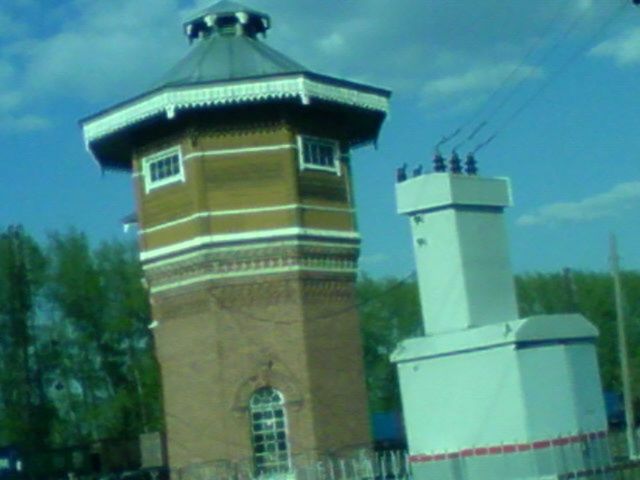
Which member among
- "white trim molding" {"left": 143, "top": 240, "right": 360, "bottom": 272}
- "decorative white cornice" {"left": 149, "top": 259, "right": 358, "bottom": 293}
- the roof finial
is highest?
the roof finial

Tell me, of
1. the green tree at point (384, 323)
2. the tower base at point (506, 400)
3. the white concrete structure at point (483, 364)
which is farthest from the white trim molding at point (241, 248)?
the green tree at point (384, 323)

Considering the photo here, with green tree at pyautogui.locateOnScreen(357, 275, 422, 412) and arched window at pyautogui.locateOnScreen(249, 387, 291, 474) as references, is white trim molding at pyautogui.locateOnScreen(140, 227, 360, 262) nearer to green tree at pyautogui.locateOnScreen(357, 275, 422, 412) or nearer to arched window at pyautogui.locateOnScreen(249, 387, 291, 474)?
arched window at pyautogui.locateOnScreen(249, 387, 291, 474)

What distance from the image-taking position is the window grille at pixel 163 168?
105ft

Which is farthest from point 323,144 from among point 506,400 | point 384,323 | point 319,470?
point 384,323

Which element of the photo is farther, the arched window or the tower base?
the arched window

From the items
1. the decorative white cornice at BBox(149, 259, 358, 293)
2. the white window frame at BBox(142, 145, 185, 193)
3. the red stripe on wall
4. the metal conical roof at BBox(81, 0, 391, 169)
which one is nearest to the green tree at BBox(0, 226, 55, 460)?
the metal conical roof at BBox(81, 0, 391, 169)

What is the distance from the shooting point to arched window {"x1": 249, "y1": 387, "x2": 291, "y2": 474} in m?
30.6

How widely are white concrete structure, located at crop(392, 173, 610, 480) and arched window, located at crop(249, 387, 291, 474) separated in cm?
1003

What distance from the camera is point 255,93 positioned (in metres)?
30.7

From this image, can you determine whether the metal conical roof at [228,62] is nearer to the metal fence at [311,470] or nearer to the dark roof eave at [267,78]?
the dark roof eave at [267,78]

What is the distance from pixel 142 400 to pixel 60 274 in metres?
6.81

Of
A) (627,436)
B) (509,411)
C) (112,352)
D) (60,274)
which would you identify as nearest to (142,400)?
(112,352)

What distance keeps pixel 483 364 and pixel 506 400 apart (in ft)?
2.19

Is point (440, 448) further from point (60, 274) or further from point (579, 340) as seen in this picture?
point (60, 274)
